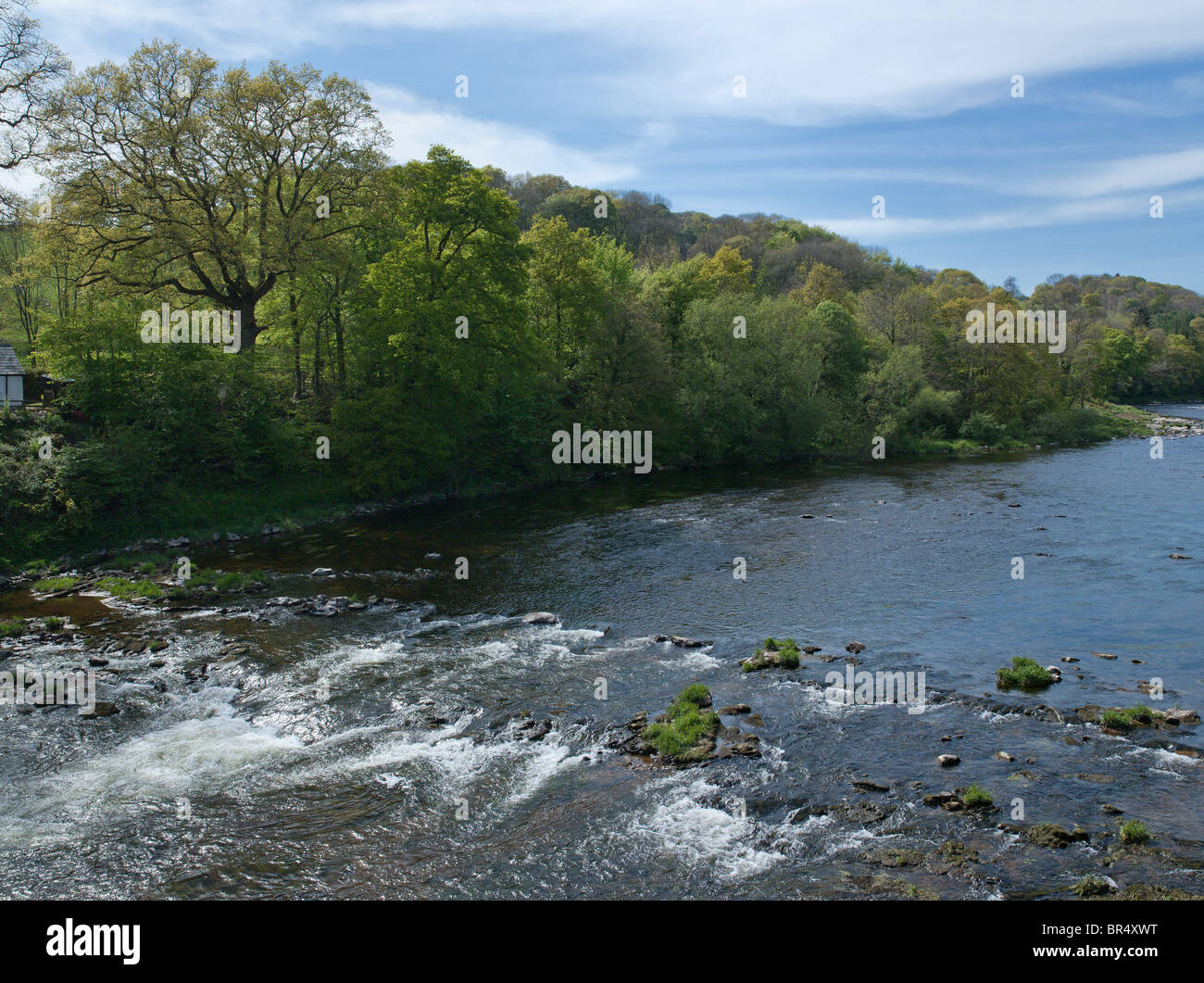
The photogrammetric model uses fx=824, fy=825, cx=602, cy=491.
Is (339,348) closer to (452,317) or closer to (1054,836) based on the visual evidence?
(452,317)

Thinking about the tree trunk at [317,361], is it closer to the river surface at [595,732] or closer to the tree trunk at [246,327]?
the tree trunk at [246,327]

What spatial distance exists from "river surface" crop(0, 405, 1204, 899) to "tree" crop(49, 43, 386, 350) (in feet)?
46.1

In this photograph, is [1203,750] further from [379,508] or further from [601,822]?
[379,508]

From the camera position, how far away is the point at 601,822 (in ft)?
39.3

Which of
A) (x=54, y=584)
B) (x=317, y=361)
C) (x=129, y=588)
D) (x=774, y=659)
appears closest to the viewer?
(x=774, y=659)

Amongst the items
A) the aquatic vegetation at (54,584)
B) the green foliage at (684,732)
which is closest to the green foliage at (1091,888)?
the green foliage at (684,732)

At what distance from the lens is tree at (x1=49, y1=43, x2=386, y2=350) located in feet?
105

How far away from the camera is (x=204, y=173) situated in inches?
1356

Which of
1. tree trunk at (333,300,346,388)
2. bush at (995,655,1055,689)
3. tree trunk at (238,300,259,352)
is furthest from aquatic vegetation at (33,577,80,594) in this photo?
bush at (995,655,1055,689)

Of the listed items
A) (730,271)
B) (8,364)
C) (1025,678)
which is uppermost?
(730,271)

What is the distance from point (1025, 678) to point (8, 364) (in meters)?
36.2

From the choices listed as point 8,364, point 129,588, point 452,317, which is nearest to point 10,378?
point 8,364
